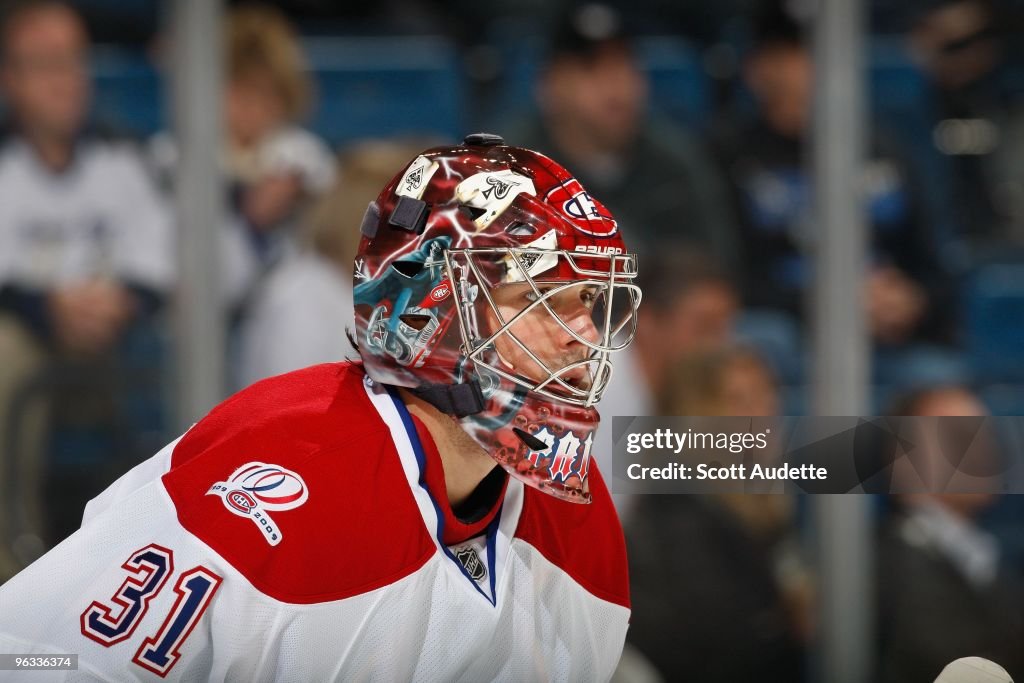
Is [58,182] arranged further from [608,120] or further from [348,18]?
[608,120]

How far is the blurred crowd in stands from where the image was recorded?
2.96 metres

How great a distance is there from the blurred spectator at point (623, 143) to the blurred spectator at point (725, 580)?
1.09 feet

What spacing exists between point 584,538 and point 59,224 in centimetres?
179

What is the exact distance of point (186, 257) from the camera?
306 cm

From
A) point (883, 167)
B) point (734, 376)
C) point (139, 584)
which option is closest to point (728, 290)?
point (734, 376)

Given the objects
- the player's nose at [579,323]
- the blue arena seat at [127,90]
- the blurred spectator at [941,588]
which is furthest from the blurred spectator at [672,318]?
the player's nose at [579,323]

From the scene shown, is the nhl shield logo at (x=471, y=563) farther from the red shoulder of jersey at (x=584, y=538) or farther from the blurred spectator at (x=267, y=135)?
the blurred spectator at (x=267, y=135)

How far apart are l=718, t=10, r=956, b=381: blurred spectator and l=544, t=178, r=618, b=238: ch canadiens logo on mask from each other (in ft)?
5.45

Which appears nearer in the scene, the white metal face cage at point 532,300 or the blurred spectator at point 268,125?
the white metal face cage at point 532,300

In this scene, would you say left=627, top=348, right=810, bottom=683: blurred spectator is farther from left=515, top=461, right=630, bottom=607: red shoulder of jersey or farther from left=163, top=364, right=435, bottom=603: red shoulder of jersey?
left=163, top=364, right=435, bottom=603: red shoulder of jersey

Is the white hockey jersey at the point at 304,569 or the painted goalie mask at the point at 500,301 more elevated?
the painted goalie mask at the point at 500,301

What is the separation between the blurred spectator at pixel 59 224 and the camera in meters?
2.96

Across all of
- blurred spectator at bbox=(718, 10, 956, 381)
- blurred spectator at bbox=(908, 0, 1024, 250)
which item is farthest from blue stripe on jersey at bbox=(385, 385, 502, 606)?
blurred spectator at bbox=(908, 0, 1024, 250)

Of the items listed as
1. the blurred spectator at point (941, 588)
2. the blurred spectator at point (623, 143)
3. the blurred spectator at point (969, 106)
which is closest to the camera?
the blurred spectator at point (941, 588)
